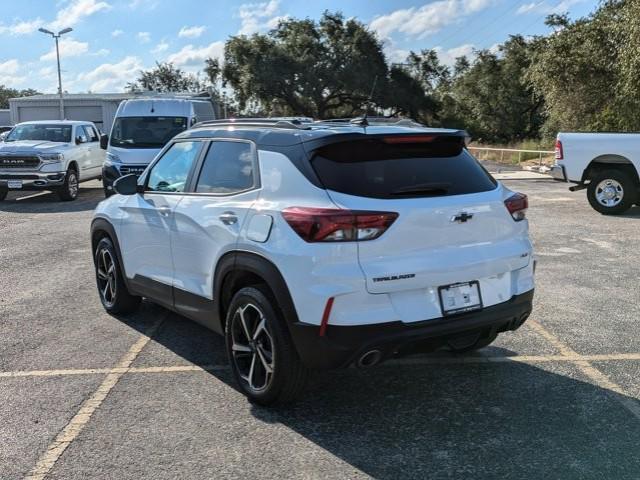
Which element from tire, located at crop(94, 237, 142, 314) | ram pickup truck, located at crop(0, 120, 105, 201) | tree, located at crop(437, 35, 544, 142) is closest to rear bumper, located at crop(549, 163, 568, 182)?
tire, located at crop(94, 237, 142, 314)

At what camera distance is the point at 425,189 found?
3771mm

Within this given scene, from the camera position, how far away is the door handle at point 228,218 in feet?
13.2

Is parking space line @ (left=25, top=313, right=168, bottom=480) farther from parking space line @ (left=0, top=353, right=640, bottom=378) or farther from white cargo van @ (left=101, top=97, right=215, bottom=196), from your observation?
white cargo van @ (left=101, top=97, right=215, bottom=196)

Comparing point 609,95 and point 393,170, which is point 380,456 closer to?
point 393,170

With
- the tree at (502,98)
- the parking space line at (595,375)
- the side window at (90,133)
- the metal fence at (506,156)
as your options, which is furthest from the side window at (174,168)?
the tree at (502,98)

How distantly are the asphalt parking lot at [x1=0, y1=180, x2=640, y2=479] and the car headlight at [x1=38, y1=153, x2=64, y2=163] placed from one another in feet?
32.6

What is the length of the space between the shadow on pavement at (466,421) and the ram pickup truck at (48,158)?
12.2 metres

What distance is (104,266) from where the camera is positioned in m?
6.07

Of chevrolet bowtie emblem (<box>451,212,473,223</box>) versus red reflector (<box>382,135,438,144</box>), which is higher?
red reflector (<box>382,135,438,144</box>)

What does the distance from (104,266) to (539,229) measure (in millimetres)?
7133

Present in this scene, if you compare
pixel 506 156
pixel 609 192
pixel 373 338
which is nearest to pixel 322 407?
pixel 373 338

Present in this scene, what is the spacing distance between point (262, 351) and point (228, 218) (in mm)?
861

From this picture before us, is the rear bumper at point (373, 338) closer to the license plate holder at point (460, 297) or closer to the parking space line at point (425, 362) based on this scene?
the license plate holder at point (460, 297)

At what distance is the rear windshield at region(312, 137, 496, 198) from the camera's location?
365 centimetres
